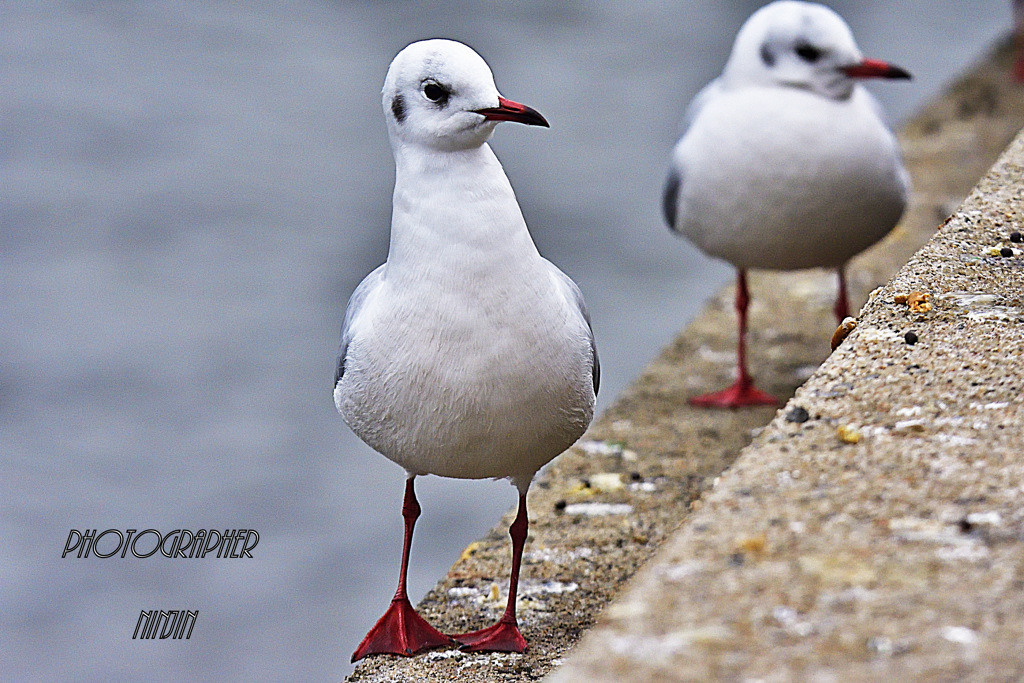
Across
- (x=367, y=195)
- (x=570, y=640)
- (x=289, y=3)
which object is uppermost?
(x=289, y=3)

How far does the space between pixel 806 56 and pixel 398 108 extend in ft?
7.10

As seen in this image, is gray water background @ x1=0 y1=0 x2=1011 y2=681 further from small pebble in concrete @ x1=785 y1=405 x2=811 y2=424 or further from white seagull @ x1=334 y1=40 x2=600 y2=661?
small pebble in concrete @ x1=785 y1=405 x2=811 y2=424

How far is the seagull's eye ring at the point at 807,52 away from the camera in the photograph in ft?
14.6

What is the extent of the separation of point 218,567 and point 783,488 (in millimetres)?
4020

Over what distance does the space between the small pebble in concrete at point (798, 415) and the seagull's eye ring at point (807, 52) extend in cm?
257

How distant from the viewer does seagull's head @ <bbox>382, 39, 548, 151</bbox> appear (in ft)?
8.73

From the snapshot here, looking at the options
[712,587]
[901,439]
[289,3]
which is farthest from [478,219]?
[289,3]

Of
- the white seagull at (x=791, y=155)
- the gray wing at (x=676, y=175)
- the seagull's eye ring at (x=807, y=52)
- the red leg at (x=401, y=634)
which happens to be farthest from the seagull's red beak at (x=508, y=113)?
the seagull's eye ring at (x=807, y=52)

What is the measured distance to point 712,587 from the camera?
1.67m

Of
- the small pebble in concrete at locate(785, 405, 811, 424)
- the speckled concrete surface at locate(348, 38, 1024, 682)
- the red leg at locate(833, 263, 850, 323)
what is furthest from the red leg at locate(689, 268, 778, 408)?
the small pebble in concrete at locate(785, 405, 811, 424)

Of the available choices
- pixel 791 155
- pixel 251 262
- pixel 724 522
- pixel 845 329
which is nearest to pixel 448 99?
pixel 845 329

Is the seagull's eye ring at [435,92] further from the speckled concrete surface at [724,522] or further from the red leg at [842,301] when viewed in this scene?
the red leg at [842,301]

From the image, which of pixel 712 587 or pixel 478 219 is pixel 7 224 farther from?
pixel 712 587

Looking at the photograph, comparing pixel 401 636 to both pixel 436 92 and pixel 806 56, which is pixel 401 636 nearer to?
pixel 436 92
